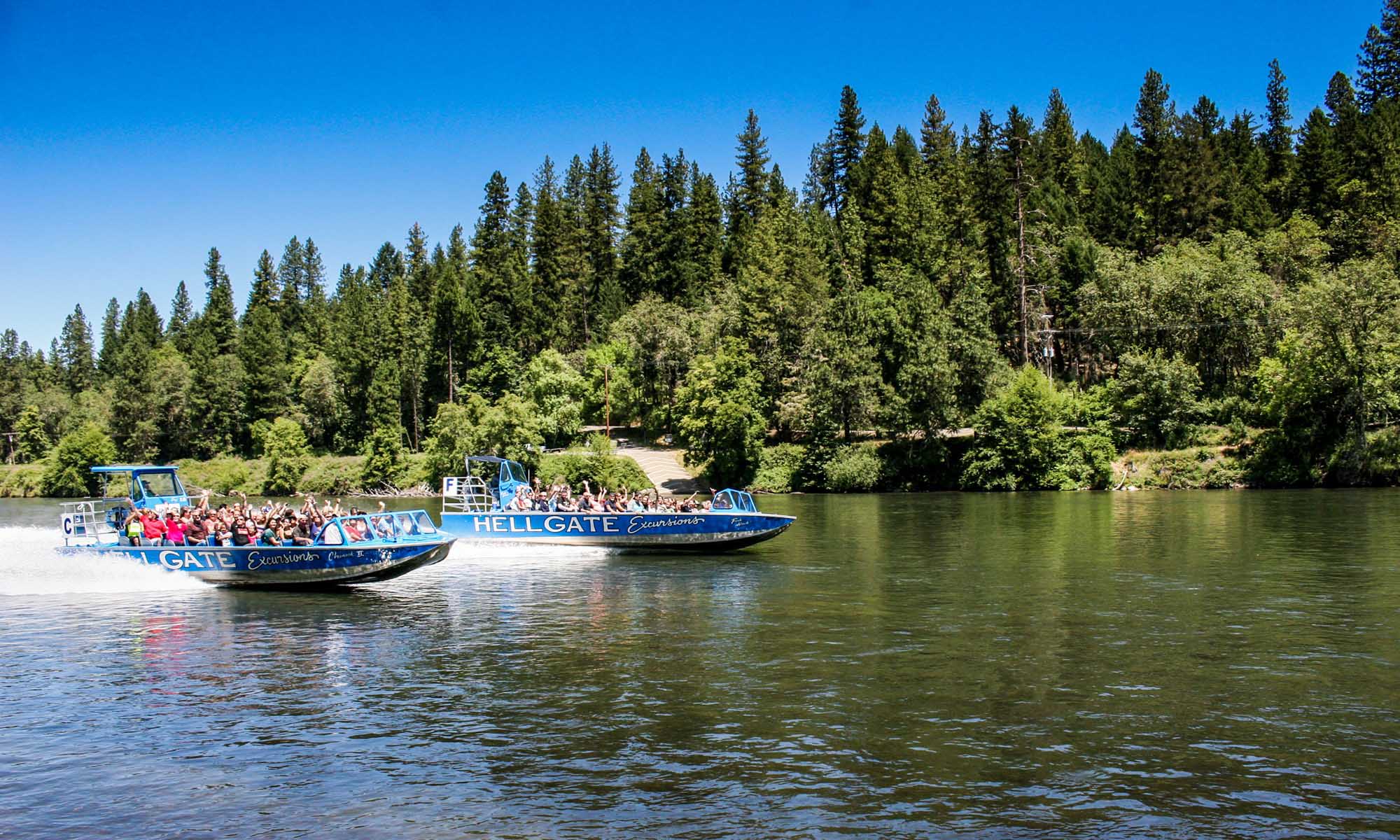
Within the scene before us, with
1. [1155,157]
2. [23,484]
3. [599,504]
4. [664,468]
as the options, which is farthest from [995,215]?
[23,484]

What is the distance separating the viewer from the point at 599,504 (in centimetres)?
4338

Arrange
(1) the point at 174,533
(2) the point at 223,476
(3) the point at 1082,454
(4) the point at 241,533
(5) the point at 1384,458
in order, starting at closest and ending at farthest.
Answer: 1. (4) the point at 241,533
2. (1) the point at 174,533
3. (5) the point at 1384,458
4. (3) the point at 1082,454
5. (2) the point at 223,476

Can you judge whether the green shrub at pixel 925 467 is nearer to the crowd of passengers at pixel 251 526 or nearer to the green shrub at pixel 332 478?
the crowd of passengers at pixel 251 526

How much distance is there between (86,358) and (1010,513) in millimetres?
185759

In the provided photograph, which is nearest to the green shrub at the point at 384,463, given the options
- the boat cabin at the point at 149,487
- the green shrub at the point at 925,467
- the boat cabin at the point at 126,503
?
the green shrub at the point at 925,467

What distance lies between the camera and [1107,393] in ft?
271

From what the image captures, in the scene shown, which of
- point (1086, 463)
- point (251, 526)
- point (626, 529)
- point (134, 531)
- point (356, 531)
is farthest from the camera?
point (1086, 463)

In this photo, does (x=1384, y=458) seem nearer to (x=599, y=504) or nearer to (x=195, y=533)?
(x=599, y=504)

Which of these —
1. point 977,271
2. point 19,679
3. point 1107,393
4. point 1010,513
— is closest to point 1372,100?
point 977,271

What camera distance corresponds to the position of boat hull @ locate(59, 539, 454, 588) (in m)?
32.2

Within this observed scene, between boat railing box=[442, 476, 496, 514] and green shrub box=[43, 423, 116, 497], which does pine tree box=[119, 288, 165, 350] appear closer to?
green shrub box=[43, 423, 116, 497]

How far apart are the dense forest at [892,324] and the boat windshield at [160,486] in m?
47.9

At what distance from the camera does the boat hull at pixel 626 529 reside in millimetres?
40906

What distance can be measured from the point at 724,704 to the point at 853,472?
2541 inches
